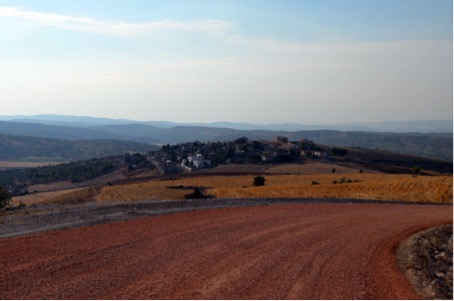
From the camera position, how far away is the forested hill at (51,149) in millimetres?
133750

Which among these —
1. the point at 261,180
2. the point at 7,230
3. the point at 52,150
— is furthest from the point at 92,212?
the point at 52,150

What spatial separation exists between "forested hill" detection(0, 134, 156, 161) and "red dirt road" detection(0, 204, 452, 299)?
4687 inches

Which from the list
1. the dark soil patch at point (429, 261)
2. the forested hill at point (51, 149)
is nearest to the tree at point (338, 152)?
the forested hill at point (51, 149)

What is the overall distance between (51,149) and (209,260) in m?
145

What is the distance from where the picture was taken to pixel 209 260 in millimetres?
11398

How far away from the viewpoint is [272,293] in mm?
9070

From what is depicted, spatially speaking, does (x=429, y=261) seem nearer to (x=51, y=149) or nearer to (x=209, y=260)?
(x=209, y=260)

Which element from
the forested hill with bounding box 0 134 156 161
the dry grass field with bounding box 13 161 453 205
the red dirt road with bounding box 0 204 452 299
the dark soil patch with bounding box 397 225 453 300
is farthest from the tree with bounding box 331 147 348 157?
the red dirt road with bounding box 0 204 452 299

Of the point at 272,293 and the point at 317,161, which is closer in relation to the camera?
the point at 272,293

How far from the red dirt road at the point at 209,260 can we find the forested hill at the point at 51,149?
119m

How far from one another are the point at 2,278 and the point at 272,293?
466 cm

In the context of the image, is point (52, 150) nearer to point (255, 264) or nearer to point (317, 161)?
point (317, 161)

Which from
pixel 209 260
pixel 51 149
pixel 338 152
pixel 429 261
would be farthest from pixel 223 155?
pixel 51 149

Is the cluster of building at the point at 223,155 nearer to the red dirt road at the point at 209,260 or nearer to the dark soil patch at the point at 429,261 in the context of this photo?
the red dirt road at the point at 209,260
